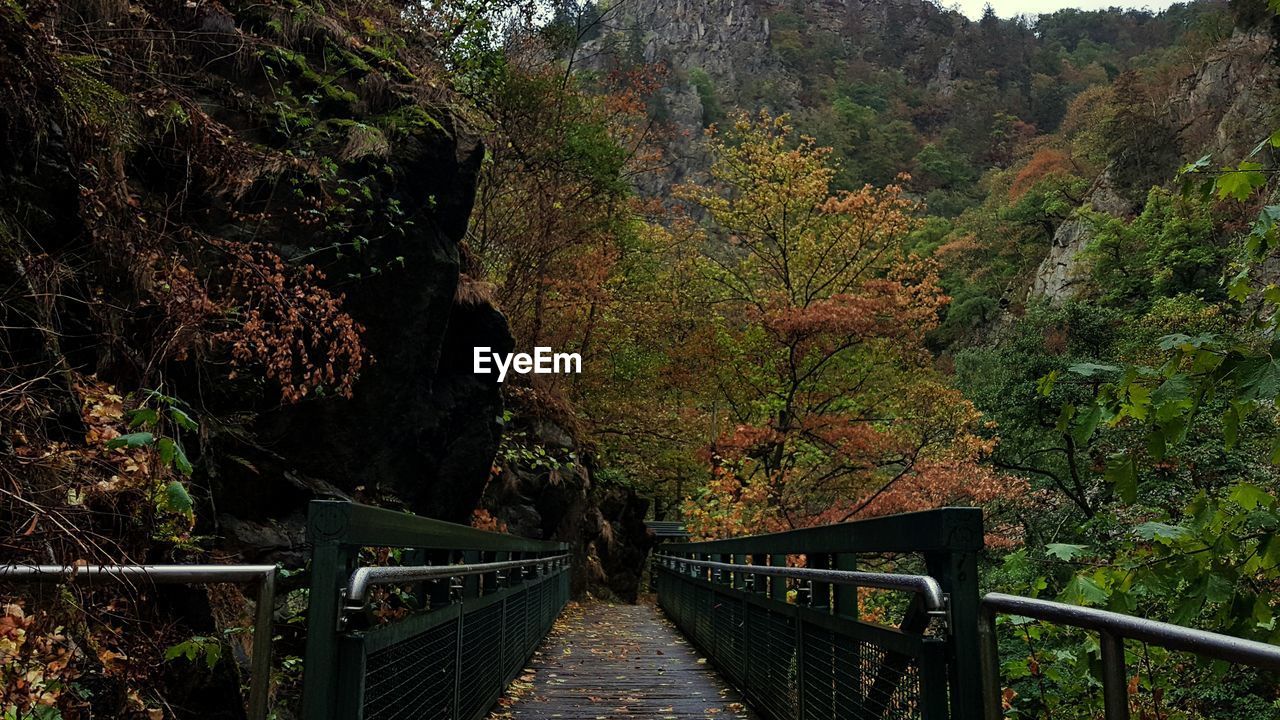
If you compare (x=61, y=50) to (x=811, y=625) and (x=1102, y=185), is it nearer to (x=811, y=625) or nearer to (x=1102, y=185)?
(x=811, y=625)

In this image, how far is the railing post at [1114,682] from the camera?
1.63 meters

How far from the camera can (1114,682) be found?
165 cm

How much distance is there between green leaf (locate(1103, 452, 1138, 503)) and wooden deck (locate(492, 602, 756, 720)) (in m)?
3.59

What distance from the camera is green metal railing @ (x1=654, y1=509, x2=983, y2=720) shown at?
253cm

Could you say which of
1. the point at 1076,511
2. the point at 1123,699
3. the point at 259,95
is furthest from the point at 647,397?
the point at 1123,699

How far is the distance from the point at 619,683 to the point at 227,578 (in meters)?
5.61

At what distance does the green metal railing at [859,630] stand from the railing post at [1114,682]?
0.79 metres

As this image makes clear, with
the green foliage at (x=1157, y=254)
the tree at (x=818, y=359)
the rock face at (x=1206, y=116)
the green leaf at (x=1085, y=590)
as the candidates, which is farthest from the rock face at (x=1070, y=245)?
the green leaf at (x=1085, y=590)

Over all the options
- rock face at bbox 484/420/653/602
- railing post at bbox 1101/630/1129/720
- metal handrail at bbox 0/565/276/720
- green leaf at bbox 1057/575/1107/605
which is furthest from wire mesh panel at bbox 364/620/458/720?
rock face at bbox 484/420/653/602

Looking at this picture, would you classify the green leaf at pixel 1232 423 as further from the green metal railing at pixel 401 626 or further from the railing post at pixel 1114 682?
the green metal railing at pixel 401 626

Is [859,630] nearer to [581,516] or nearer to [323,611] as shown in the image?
[323,611]

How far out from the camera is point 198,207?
21.7 ft

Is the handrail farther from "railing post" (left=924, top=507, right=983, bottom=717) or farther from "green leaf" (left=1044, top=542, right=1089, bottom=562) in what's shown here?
"green leaf" (left=1044, top=542, right=1089, bottom=562)

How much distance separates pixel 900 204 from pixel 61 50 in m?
19.4
